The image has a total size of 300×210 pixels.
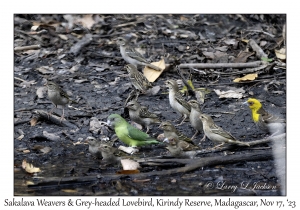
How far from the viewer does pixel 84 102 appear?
39.1ft

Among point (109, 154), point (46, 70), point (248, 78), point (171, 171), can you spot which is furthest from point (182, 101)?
point (46, 70)

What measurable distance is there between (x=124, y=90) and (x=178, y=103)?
1.76 m

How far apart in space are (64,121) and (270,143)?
4055 mm

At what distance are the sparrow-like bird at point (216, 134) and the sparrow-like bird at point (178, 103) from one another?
894mm

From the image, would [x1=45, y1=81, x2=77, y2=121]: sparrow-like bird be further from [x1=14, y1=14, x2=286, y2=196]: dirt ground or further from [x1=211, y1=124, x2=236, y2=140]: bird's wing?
[x1=211, y1=124, x2=236, y2=140]: bird's wing

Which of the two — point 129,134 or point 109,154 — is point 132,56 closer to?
point 129,134

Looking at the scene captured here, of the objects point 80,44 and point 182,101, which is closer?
point 182,101

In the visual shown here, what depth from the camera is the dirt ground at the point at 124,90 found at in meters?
8.18

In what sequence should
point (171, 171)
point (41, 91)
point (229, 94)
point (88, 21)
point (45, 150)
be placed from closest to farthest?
point (171, 171) < point (45, 150) < point (229, 94) < point (41, 91) < point (88, 21)

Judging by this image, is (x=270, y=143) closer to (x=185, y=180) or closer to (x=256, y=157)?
(x=256, y=157)

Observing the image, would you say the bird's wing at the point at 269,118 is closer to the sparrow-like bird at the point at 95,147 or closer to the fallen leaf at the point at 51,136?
the sparrow-like bird at the point at 95,147

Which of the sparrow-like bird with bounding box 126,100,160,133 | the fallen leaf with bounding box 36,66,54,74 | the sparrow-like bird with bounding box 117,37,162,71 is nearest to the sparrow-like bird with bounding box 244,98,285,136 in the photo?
the sparrow-like bird with bounding box 126,100,160,133

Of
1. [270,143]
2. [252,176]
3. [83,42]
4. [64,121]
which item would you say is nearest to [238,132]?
[270,143]

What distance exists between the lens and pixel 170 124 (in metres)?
10.0
